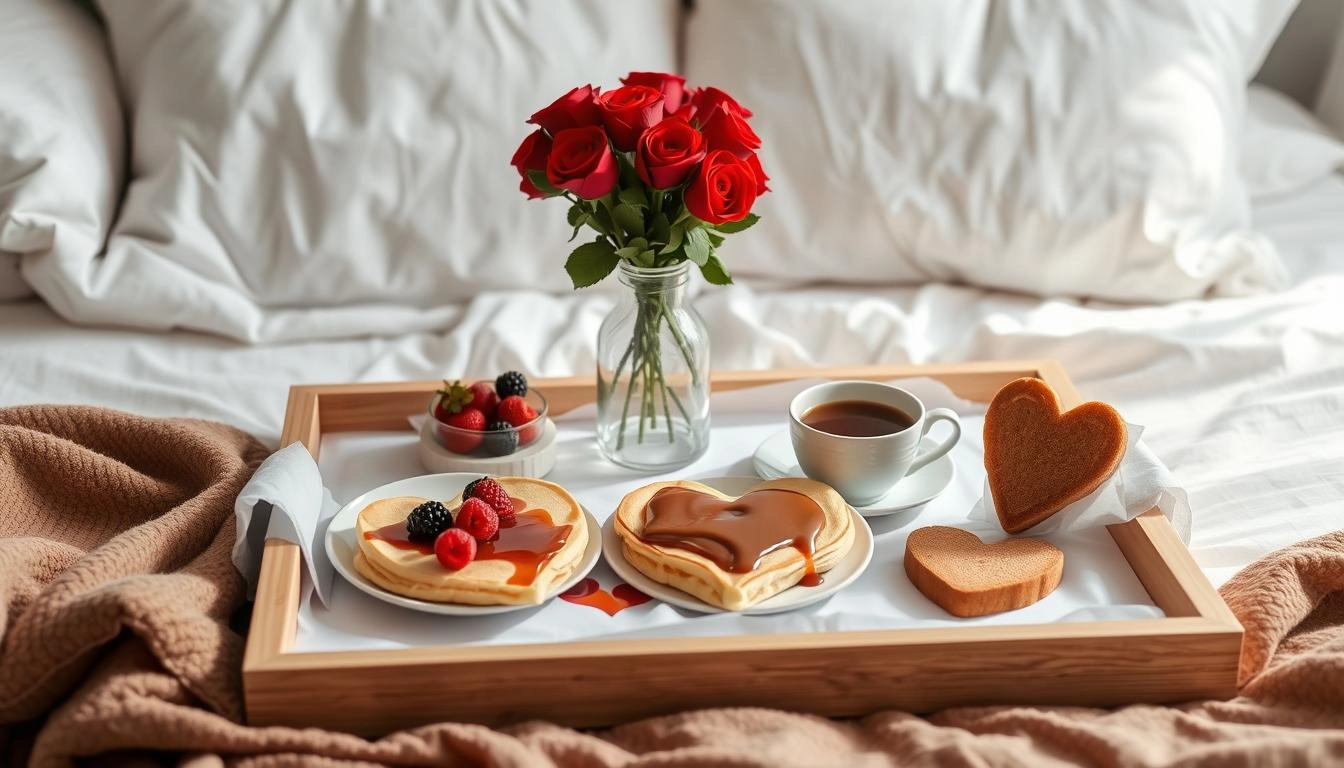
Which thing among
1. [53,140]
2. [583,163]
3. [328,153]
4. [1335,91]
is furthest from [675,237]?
[1335,91]

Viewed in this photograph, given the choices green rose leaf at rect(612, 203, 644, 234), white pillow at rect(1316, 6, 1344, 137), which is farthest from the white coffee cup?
white pillow at rect(1316, 6, 1344, 137)

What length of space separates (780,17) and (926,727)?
1067 millimetres

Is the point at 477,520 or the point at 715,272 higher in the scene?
the point at 715,272

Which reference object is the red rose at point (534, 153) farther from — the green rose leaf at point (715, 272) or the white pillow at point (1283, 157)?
the white pillow at point (1283, 157)

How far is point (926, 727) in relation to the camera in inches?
38.6

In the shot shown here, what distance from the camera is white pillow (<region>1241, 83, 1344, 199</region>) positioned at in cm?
200

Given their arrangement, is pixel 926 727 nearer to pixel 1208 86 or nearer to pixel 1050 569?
pixel 1050 569

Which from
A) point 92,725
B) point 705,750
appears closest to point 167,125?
point 92,725

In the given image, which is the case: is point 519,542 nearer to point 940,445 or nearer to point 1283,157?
point 940,445

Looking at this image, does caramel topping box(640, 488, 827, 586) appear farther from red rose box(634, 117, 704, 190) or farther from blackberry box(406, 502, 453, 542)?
red rose box(634, 117, 704, 190)

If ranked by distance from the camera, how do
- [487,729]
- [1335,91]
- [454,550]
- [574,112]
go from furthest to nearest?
[1335,91] → [574,112] → [454,550] → [487,729]

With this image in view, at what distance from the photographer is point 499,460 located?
1.30 m

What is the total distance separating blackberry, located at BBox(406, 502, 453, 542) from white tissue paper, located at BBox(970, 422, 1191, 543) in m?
0.49

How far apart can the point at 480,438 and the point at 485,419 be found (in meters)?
0.03
